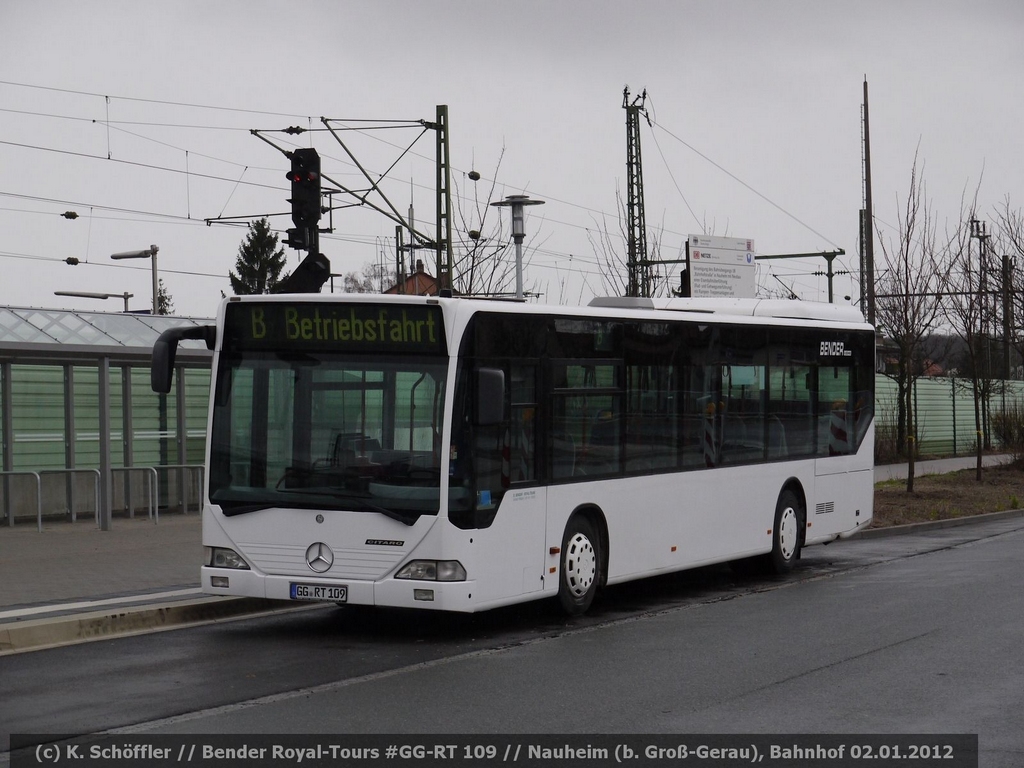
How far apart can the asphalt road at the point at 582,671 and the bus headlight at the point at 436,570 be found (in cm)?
52

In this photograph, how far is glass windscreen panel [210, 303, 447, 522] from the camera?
10461 millimetres

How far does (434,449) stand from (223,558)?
77.8 inches

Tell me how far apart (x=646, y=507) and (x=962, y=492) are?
1661 cm

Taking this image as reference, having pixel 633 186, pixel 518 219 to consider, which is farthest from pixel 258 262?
pixel 518 219

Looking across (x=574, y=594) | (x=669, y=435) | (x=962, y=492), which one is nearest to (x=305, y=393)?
(x=574, y=594)

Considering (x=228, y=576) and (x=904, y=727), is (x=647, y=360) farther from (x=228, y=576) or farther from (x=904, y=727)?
(x=904, y=727)

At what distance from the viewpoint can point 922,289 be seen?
28578 millimetres

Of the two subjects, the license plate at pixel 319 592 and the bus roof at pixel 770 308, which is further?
the bus roof at pixel 770 308

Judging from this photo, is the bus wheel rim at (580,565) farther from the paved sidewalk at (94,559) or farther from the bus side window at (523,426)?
the paved sidewalk at (94,559)

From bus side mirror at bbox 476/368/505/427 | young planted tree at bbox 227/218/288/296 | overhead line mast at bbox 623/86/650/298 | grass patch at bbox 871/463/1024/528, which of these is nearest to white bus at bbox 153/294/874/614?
bus side mirror at bbox 476/368/505/427

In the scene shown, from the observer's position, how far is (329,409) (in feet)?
34.9

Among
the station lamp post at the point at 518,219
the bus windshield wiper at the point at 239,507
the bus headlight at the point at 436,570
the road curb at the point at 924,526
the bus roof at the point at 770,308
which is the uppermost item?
the station lamp post at the point at 518,219

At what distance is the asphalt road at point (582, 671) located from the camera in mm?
7527

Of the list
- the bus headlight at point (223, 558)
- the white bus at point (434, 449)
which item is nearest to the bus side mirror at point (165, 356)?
the white bus at point (434, 449)
